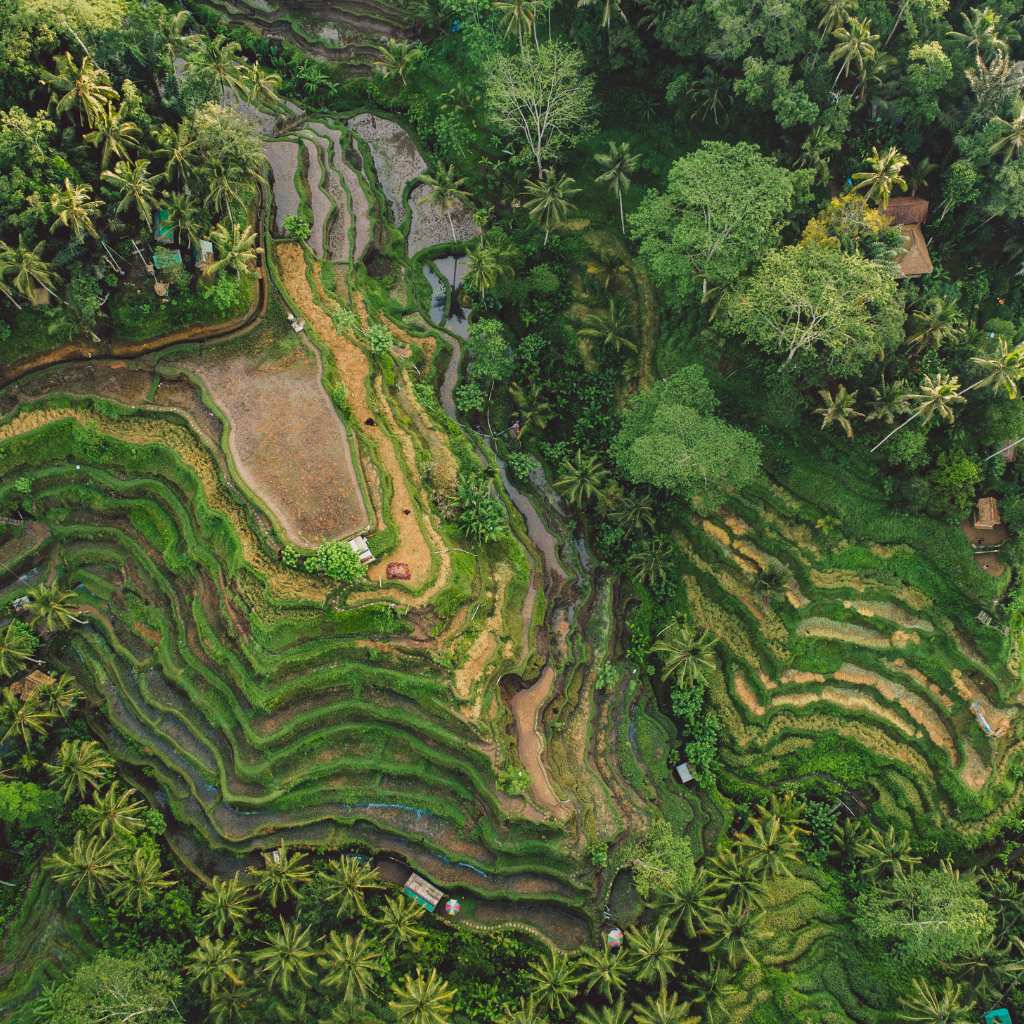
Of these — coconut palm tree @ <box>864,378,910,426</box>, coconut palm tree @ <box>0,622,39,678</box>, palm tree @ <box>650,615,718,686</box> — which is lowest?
coconut palm tree @ <box>0,622,39,678</box>

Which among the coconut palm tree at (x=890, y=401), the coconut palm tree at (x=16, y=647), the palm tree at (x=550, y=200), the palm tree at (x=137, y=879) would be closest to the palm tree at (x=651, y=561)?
the coconut palm tree at (x=890, y=401)

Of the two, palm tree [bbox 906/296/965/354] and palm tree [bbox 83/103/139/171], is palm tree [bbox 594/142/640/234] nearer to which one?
palm tree [bbox 906/296/965/354]

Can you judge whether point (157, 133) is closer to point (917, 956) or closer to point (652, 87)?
point (652, 87)

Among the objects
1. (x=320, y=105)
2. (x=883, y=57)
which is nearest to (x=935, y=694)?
(x=883, y=57)

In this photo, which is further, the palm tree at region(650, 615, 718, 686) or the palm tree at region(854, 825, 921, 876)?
the palm tree at region(650, 615, 718, 686)

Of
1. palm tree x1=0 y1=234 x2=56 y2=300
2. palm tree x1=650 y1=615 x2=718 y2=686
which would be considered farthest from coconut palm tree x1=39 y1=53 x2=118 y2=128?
palm tree x1=650 y1=615 x2=718 y2=686

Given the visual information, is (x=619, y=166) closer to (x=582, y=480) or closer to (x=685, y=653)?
(x=582, y=480)
